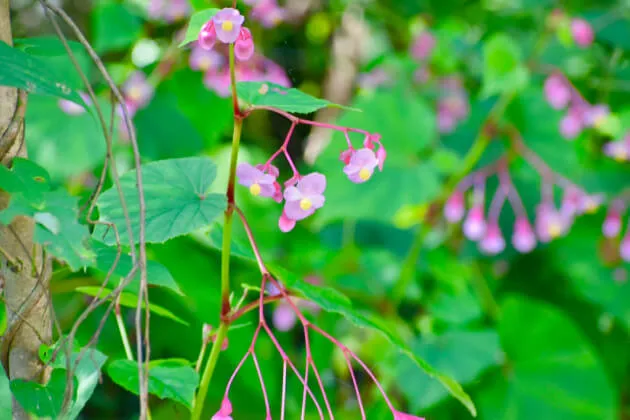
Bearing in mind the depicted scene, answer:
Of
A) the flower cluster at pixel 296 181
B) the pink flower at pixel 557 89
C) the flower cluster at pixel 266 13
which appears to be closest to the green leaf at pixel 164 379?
the flower cluster at pixel 296 181

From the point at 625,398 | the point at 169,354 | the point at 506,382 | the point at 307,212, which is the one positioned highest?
the point at 307,212

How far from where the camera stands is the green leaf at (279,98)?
448 mm

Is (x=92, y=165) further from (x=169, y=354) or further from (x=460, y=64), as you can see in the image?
(x=460, y=64)

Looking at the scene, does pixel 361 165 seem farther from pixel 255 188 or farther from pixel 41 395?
pixel 41 395

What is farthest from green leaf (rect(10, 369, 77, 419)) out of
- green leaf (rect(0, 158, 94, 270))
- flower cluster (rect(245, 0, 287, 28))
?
flower cluster (rect(245, 0, 287, 28))

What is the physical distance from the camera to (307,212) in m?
0.51

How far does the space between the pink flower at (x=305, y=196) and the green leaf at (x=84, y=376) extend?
0.15m

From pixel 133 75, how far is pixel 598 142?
4.25 ft

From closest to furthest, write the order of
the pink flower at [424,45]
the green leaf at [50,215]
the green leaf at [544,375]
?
1. the green leaf at [50,215]
2. the green leaf at [544,375]
3. the pink flower at [424,45]

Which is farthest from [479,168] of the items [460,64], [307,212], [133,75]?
[307,212]

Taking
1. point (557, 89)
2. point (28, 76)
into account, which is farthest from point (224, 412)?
point (557, 89)

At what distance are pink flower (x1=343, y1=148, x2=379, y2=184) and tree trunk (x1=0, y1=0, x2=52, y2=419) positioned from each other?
206mm

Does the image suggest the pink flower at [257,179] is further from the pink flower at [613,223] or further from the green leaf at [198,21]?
the pink flower at [613,223]

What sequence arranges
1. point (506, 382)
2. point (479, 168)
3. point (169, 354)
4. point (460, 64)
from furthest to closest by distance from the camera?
point (460, 64), point (479, 168), point (506, 382), point (169, 354)
